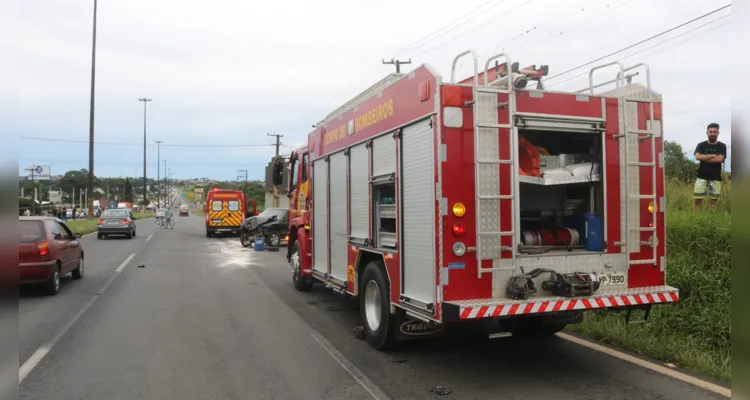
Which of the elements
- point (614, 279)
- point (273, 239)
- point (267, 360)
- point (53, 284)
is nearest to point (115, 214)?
point (273, 239)

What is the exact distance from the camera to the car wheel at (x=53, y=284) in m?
10.0

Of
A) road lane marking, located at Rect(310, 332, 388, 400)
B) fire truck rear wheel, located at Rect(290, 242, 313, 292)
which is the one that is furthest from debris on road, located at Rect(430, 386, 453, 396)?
fire truck rear wheel, located at Rect(290, 242, 313, 292)

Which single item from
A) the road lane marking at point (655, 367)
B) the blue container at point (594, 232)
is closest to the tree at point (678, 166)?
the road lane marking at point (655, 367)

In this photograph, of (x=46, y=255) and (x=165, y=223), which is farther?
(x=165, y=223)

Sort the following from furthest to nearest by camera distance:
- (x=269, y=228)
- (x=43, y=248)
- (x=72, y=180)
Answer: (x=72, y=180) → (x=269, y=228) → (x=43, y=248)

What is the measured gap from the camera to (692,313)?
6.49 metres

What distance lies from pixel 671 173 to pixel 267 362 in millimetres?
11273

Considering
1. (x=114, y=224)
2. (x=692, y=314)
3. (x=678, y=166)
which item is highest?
(x=678, y=166)

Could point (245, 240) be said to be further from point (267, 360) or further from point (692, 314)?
point (692, 314)

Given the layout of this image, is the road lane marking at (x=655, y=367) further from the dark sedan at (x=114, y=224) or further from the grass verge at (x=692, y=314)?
the dark sedan at (x=114, y=224)

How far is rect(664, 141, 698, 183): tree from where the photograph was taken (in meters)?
12.6

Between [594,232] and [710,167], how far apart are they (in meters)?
3.84

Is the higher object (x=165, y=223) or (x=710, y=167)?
(x=710, y=167)

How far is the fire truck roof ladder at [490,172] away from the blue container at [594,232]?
3.72 feet
